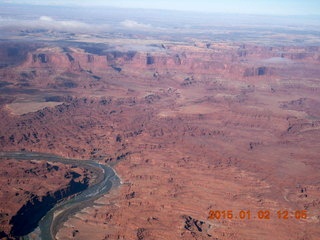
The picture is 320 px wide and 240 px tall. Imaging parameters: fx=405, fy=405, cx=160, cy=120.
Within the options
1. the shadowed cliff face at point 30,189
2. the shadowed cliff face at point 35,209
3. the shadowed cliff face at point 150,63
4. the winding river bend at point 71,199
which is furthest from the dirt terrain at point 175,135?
the shadowed cliff face at point 35,209

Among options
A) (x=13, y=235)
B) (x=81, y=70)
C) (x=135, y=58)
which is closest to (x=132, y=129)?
(x=13, y=235)

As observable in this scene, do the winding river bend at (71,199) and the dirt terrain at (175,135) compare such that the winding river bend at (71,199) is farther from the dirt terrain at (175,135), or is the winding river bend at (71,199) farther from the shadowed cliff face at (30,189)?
the dirt terrain at (175,135)

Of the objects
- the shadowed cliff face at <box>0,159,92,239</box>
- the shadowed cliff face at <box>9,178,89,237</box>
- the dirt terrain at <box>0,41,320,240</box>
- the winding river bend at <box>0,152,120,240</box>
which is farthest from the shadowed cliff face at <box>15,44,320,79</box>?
the shadowed cliff face at <box>9,178,89,237</box>

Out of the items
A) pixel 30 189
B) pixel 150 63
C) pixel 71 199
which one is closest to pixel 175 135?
pixel 71 199

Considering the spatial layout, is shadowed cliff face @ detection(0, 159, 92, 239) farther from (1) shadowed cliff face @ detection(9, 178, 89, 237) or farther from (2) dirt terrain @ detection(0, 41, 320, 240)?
(2) dirt terrain @ detection(0, 41, 320, 240)

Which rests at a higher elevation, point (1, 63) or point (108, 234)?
point (1, 63)

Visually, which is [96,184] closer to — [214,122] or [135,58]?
[214,122]
